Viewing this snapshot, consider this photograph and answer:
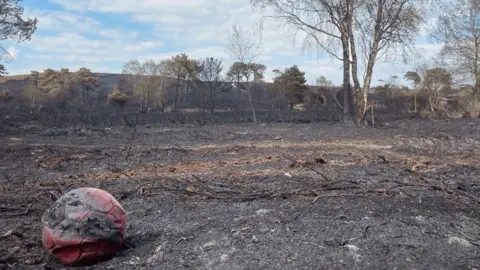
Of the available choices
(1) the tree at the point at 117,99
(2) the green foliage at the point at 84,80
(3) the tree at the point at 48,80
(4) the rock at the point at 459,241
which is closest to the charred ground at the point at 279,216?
(4) the rock at the point at 459,241

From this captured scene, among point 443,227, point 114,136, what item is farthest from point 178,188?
point 114,136

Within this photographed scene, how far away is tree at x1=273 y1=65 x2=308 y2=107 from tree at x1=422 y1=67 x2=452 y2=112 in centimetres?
888

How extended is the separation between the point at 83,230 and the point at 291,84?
3247cm

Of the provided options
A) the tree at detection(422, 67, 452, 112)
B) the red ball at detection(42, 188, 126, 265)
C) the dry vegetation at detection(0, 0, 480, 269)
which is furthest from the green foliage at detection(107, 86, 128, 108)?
the red ball at detection(42, 188, 126, 265)

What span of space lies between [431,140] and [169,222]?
10.0 metres

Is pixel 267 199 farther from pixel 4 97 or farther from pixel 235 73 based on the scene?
pixel 4 97

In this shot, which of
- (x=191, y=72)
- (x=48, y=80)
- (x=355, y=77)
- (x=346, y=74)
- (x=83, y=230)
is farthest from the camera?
(x=48, y=80)

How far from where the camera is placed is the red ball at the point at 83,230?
11.4 ft

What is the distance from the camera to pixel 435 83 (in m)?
34.3

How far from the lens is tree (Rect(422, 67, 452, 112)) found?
33.1 metres

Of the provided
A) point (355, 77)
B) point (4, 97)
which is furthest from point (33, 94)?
point (355, 77)

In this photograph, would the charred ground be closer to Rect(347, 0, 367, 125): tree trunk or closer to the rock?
the rock

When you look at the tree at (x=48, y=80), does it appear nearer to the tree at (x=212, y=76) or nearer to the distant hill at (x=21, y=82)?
the distant hill at (x=21, y=82)

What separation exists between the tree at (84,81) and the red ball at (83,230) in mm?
36982
